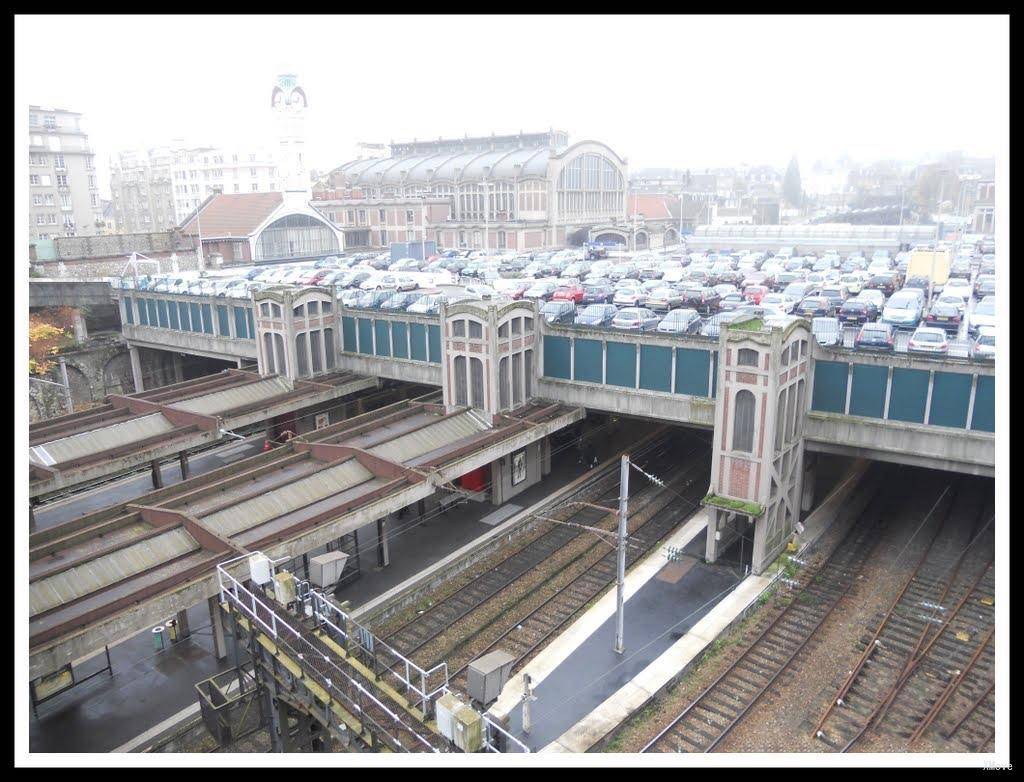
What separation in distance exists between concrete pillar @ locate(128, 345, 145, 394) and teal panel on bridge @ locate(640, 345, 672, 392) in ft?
122

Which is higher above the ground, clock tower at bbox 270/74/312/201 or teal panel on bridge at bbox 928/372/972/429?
clock tower at bbox 270/74/312/201

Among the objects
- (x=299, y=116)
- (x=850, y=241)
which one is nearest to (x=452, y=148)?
(x=299, y=116)

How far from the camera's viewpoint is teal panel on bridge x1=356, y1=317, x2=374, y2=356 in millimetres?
36281

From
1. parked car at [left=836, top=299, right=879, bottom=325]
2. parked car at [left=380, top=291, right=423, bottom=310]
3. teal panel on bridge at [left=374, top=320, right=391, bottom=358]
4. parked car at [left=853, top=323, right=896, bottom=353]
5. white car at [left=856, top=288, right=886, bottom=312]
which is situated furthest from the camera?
parked car at [left=380, top=291, right=423, bottom=310]

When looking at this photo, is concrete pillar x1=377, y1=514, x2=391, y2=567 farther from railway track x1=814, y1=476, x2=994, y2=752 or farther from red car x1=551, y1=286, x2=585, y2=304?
red car x1=551, y1=286, x2=585, y2=304

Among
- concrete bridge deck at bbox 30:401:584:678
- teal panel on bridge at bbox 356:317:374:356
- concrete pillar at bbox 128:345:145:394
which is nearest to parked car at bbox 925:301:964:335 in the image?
concrete bridge deck at bbox 30:401:584:678

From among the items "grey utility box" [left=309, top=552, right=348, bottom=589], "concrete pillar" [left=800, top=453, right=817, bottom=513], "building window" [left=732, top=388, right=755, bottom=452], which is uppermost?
"building window" [left=732, top=388, right=755, bottom=452]

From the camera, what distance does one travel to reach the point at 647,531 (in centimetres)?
2775

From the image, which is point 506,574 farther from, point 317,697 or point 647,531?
point 317,697

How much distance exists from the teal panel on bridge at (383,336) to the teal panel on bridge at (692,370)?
14483mm

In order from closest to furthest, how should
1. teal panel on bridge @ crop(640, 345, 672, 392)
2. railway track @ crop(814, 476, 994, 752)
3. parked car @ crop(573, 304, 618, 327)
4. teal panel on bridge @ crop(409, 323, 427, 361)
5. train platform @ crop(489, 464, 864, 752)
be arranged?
railway track @ crop(814, 476, 994, 752) → train platform @ crop(489, 464, 864, 752) → teal panel on bridge @ crop(640, 345, 672, 392) → teal panel on bridge @ crop(409, 323, 427, 361) → parked car @ crop(573, 304, 618, 327)

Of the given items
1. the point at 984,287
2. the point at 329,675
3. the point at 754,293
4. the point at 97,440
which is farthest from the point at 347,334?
the point at 984,287

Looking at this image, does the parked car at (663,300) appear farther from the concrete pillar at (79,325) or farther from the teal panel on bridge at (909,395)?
the concrete pillar at (79,325)

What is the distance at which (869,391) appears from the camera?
25.2 m
